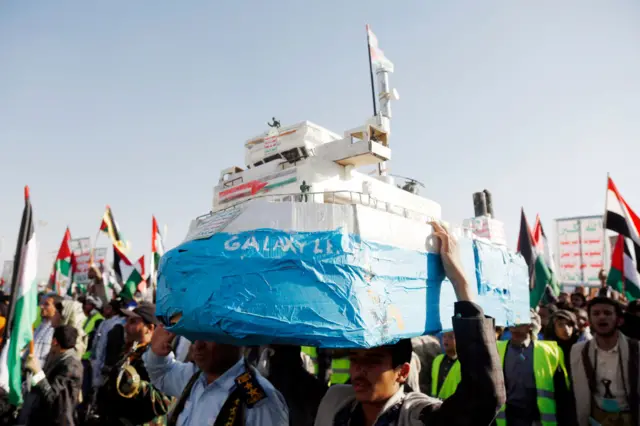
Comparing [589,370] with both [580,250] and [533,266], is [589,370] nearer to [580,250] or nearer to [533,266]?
[533,266]

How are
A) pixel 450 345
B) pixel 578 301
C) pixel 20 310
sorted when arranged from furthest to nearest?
pixel 578 301 → pixel 450 345 → pixel 20 310

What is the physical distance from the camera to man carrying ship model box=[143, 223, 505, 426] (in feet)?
5.33

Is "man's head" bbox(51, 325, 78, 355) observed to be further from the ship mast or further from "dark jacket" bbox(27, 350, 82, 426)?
the ship mast

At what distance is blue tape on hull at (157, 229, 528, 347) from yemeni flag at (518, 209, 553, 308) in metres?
6.28

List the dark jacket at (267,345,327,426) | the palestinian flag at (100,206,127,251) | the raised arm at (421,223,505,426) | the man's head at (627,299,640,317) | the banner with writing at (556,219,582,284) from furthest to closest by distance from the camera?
1. the banner with writing at (556,219,582,284)
2. the palestinian flag at (100,206,127,251)
3. the man's head at (627,299,640,317)
4. the dark jacket at (267,345,327,426)
5. the raised arm at (421,223,505,426)

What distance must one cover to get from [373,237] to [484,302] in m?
0.78

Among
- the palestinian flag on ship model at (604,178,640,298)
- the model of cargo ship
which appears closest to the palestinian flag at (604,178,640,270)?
the palestinian flag on ship model at (604,178,640,298)

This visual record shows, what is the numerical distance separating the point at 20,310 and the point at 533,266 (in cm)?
768

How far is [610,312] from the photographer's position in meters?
4.27

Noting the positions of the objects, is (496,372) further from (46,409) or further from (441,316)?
(46,409)

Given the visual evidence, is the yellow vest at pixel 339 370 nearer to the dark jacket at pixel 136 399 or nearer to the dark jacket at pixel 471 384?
the dark jacket at pixel 136 399

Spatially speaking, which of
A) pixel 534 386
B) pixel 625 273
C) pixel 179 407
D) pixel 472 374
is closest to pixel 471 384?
pixel 472 374

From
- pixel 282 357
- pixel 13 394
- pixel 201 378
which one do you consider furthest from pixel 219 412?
pixel 13 394

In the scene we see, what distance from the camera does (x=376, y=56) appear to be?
5086 mm
